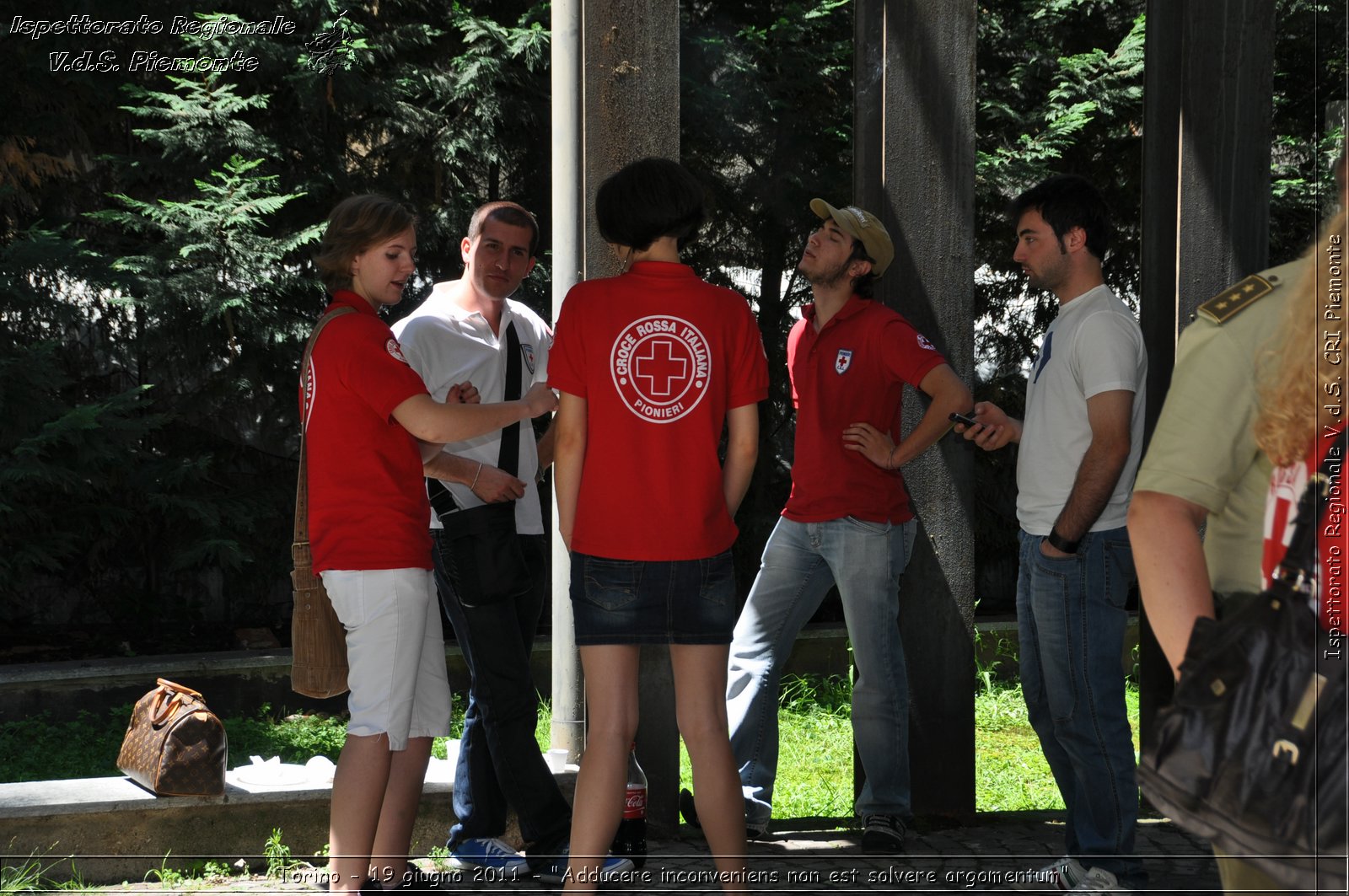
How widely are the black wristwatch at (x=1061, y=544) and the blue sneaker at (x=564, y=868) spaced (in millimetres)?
1577

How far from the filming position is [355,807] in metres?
3.31

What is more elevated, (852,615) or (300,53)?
(300,53)

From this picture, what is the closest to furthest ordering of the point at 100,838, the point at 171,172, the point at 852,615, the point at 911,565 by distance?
the point at 100,838, the point at 852,615, the point at 911,565, the point at 171,172

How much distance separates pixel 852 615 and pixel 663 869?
1.01 m

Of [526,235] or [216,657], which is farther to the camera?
[216,657]

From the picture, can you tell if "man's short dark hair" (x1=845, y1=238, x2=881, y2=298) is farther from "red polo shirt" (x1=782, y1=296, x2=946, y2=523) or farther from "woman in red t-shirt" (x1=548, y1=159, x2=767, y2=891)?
"woman in red t-shirt" (x1=548, y1=159, x2=767, y2=891)

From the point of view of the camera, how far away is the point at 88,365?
7.32m

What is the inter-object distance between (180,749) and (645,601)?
1709 mm

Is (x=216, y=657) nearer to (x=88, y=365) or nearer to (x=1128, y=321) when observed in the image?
(x=88, y=365)

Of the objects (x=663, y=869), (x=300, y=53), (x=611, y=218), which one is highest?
(x=300, y=53)

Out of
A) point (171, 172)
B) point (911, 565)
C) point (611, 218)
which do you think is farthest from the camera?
point (171, 172)

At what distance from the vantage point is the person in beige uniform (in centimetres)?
164

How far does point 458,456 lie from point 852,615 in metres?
1.40

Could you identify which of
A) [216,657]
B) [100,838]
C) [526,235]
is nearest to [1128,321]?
[526,235]
